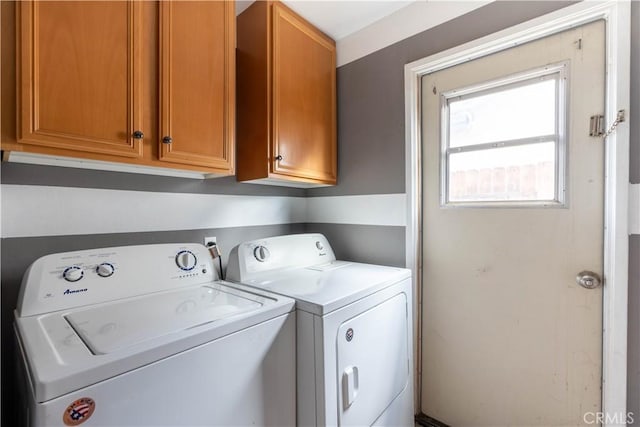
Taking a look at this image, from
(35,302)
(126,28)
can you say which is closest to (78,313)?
(35,302)

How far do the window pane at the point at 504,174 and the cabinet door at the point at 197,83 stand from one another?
1219 millimetres

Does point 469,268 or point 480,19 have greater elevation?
point 480,19

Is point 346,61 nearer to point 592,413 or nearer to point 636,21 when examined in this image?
point 636,21

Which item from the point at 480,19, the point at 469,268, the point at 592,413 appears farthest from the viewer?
the point at 469,268

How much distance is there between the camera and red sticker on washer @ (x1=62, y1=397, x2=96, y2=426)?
61cm

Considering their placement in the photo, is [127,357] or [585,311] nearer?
[127,357]

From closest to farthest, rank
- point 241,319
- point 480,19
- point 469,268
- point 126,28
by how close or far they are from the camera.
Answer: point 241,319, point 126,28, point 480,19, point 469,268

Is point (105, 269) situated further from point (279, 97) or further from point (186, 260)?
point (279, 97)

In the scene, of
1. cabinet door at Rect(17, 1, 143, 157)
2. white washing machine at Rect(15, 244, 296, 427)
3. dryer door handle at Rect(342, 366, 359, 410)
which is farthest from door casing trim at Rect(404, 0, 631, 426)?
cabinet door at Rect(17, 1, 143, 157)

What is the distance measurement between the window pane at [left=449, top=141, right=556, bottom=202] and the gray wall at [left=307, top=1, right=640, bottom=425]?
326mm

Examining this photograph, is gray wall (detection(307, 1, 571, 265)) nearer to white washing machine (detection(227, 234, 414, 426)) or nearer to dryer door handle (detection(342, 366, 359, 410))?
white washing machine (detection(227, 234, 414, 426))

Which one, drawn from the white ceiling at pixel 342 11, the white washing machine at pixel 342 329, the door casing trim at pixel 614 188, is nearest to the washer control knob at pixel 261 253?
the white washing machine at pixel 342 329

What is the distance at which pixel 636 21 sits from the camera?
43.6 inches

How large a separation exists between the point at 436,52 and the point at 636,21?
76 centimetres
